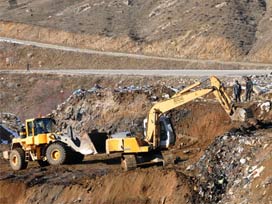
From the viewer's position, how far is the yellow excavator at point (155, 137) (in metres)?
24.2

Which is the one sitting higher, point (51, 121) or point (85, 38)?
point (85, 38)

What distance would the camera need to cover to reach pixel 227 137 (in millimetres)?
21750

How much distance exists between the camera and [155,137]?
24.4 metres

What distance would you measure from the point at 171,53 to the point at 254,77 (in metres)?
17.1

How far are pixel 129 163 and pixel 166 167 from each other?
1.29 m

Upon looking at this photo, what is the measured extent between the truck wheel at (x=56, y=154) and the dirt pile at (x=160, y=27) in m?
29.3

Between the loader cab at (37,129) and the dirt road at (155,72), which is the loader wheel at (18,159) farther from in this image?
the dirt road at (155,72)

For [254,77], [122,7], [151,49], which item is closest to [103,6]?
[122,7]

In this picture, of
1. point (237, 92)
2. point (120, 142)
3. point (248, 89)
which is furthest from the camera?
point (248, 89)

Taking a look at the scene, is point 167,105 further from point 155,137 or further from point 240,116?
point 240,116

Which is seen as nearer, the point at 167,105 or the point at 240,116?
the point at 167,105

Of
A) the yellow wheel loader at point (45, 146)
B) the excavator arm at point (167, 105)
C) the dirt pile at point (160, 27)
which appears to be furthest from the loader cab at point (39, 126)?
the dirt pile at point (160, 27)

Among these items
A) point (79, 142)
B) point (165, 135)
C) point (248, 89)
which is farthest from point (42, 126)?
point (248, 89)

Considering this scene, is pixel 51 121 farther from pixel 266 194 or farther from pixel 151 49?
pixel 151 49
